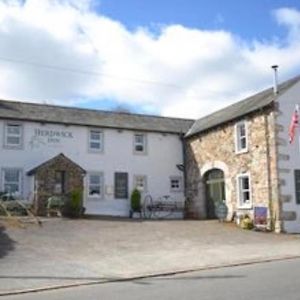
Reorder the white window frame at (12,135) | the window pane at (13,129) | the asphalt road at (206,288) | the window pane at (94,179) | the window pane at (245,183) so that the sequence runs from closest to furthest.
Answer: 1. the asphalt road at (206,288)
2. the window pane at (245,183)
3. the white window frame at (12,135)
4. the window pane at (13,129)
5. the window pane at (94,179)

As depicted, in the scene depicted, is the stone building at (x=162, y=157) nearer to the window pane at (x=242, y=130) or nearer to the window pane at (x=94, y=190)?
the window pane at (x=94, y=190)

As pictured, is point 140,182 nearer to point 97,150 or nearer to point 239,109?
point 97,150

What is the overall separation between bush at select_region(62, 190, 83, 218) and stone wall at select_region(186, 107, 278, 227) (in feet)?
25.2

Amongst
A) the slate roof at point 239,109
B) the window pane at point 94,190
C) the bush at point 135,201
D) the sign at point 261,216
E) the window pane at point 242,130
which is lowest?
the sign at point 261,216

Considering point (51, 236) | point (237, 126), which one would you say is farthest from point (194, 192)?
point (51, 236)

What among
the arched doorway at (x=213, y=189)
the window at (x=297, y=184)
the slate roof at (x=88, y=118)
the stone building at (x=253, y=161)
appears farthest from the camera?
the slate roof at (x=88, y=118)

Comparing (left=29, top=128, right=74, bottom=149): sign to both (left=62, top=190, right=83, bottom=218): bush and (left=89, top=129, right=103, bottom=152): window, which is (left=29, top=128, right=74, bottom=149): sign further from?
(left=62, top=190, right=83, bottom=218): bush

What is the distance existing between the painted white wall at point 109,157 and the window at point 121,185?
0.25 m

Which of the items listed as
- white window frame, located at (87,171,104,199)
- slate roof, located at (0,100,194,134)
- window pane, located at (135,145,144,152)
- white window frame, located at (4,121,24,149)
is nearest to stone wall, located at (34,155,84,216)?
white window frame, located at (87,171,104,199)

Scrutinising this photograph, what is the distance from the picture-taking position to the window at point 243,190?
27.8m

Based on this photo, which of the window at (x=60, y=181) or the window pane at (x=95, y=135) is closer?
the window at (x=60, y=181)

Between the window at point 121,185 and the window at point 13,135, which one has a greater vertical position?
the window at point 13,135

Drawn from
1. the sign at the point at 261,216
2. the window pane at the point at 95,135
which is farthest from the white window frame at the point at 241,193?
the window pane at the point at 95,135

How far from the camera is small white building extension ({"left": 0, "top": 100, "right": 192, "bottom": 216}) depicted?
29922mm
